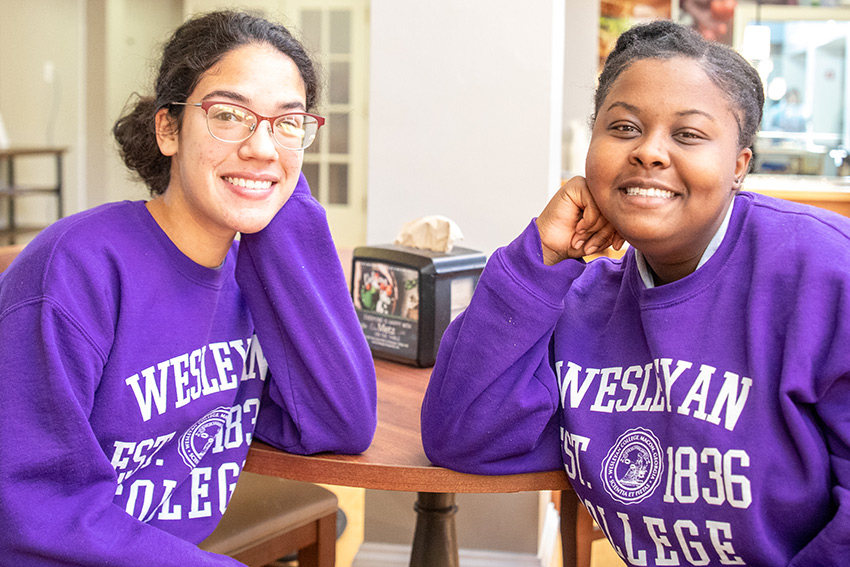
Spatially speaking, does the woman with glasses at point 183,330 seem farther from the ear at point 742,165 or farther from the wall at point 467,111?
the wall at point 467,111

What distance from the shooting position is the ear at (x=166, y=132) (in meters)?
1.22

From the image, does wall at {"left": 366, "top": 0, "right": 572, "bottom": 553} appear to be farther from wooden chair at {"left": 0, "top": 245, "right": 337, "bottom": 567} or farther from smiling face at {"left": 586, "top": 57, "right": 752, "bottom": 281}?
smiling face at {"left": 586, "top": 57, "right": 752, "bottom": 281}

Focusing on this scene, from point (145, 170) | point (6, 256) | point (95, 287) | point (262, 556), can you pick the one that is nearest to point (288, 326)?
point (95, 287)

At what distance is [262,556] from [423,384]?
41 centimetres

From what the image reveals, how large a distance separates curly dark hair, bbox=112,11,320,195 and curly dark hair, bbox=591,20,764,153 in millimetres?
469

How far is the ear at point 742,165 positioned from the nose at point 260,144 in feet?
2.01

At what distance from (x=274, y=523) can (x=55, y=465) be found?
0.58 metres

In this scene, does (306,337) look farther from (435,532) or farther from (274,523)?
(435,532)

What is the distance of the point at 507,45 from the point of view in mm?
2057

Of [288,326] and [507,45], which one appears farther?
[507,45]

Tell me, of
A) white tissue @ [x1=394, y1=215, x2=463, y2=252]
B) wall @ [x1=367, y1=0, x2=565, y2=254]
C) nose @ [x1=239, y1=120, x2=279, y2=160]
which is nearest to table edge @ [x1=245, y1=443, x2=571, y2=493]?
nose @ [x1=239, y1=120, x2=279, y2=160]

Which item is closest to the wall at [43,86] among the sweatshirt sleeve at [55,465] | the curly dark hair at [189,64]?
the curly dark hair at [189,64]

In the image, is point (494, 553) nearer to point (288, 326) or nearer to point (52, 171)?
point (288, 326)

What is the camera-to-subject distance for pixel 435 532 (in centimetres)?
175
